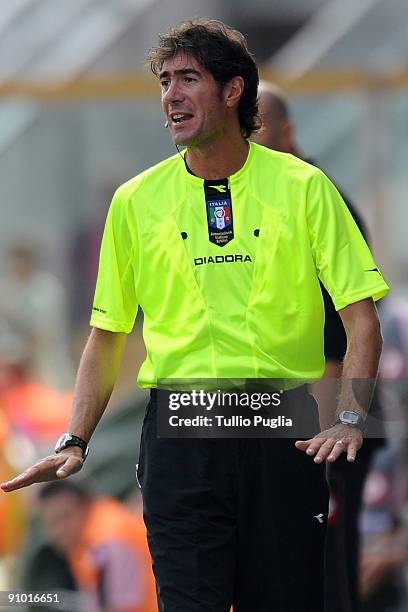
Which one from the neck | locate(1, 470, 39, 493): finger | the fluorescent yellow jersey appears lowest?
locate(1, 470, 39, 493): finger

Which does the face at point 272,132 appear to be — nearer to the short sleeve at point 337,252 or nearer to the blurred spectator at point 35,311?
the short sleeve at point 337,252

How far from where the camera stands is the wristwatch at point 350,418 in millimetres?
4137

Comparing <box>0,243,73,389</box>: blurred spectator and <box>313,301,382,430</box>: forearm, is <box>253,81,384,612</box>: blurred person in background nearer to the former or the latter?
<box>313,301,382,430</box>: forearm

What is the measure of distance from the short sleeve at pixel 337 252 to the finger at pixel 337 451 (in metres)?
0.39

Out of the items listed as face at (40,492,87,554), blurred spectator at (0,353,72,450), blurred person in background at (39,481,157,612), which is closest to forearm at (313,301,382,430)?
blurred person in background at (39,481,157,612)

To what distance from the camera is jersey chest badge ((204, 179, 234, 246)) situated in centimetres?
427

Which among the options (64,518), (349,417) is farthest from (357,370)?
(64,518)

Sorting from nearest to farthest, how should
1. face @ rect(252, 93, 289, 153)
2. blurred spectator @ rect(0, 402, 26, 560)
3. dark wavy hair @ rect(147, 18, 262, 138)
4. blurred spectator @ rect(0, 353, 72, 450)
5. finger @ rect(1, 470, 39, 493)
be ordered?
finger @ rect(1, 470, 39, 493) < dark wavy hair @ rect(147, 18, 262, 138) < face @ rect(252, 93, 289, 153) < blurred spectator @ rect(0, 402, 26, 560) < blurred spectator @ rect(0, 353, 72, 450)

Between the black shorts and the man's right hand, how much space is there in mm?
225

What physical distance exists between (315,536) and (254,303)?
0.65 meters

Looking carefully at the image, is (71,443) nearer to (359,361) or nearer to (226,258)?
(226,258)

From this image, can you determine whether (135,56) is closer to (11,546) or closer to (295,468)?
(11,546)

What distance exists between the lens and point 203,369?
425cm

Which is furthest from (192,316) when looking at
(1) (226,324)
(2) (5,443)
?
(2) (5,443)
